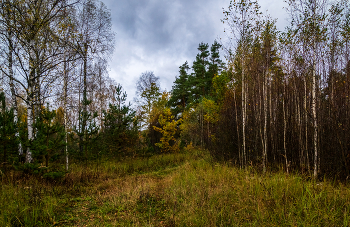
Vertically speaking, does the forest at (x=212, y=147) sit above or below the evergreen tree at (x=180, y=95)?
below

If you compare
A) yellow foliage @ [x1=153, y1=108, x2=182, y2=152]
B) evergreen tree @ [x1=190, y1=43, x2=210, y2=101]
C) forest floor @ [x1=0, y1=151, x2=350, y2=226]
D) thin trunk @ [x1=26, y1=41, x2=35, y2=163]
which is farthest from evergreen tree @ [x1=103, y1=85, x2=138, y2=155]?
evergreen tree @ [x1=190, y1=43, x2=210, y2=101]

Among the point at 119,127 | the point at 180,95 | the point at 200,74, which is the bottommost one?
the point at 119,127

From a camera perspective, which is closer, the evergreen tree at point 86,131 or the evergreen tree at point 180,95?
the evergreen tree at point 86,131

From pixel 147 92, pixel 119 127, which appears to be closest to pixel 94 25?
pixel 119 127

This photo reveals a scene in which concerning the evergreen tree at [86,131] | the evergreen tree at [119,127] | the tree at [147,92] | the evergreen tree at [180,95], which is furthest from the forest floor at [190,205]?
the evergreen tree at [180,95]

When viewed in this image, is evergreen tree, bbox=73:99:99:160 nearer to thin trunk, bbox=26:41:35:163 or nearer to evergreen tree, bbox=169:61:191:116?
thin trunk, bbox=26:41:35:163

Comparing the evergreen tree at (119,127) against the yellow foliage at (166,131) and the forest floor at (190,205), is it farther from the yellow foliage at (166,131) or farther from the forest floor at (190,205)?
the forest floor at (190,205)

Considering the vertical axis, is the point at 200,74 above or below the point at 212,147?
above

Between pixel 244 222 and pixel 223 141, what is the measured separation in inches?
190

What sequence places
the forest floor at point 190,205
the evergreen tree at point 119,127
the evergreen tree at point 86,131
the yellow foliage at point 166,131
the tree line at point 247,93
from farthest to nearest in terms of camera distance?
the yellow foliage at point 166,131 → the evergreen tree at point 119,127 → the evergreen tree at point 86,131 → the tree line at point 247,93 → the forest floor at point 190,205

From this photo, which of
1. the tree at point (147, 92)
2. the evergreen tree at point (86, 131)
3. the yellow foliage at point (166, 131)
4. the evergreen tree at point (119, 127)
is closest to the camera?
the evergreen tree at point (86, 131)

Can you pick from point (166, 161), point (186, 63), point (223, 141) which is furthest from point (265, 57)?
point (186, 63)

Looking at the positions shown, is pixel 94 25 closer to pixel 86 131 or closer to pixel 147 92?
pixel 86 131

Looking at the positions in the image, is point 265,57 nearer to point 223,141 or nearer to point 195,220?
point 223,141
